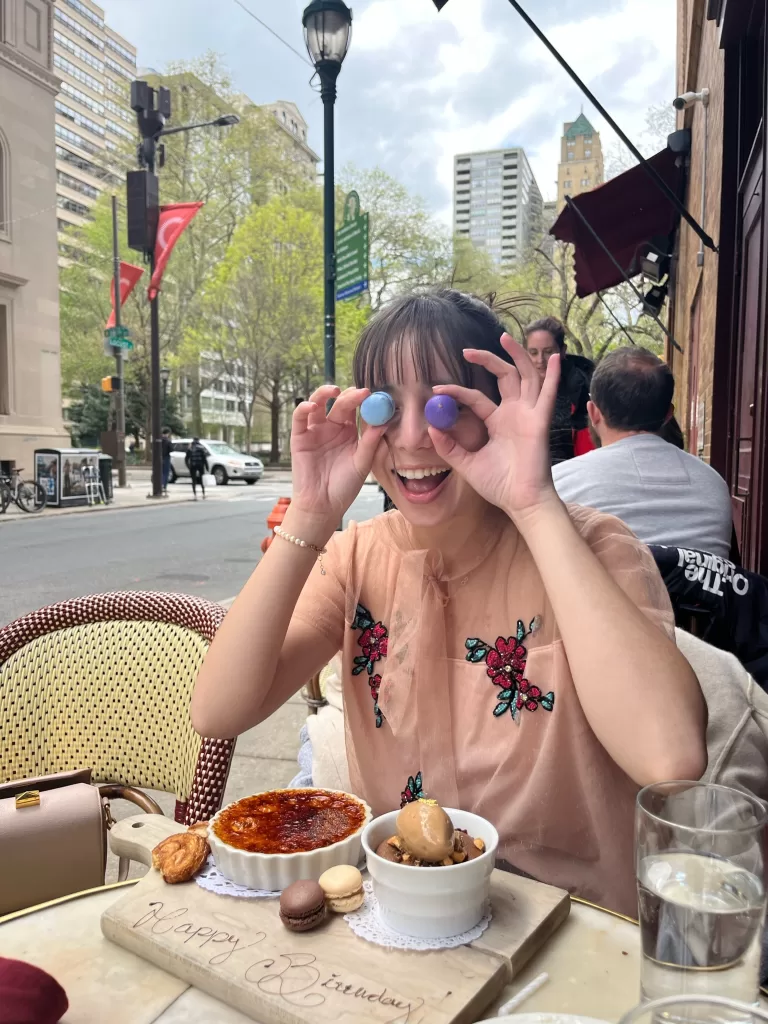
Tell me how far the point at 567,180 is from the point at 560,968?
5658 centimetres

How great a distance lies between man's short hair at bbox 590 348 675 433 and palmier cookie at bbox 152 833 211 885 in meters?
2.35

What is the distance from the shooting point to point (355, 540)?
1562mm

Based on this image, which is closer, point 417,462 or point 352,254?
point 417,462

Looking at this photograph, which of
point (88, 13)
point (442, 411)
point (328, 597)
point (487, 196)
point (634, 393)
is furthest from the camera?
point (487, 196)

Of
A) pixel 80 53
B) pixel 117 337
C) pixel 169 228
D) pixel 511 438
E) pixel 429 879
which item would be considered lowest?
pixel 429 879

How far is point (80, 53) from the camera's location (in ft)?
215

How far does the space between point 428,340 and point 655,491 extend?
164 centimetres

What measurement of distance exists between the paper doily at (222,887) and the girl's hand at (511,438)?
2.23ft

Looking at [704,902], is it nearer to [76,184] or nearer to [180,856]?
[180,856]

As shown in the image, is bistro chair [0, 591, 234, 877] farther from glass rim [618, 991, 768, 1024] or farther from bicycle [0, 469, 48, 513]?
bicycle [0, 469, 48, 513]

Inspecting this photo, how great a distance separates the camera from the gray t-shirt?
2.63 metres

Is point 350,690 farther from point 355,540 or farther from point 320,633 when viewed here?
point 355,540

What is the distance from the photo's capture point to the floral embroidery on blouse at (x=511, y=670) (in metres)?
1.28

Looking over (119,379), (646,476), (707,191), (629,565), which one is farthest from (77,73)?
(629,565)
